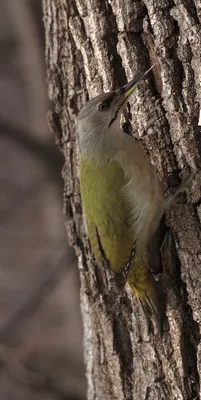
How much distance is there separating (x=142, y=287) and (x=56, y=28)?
1.56 meters

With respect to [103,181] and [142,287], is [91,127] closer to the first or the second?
[103,181]

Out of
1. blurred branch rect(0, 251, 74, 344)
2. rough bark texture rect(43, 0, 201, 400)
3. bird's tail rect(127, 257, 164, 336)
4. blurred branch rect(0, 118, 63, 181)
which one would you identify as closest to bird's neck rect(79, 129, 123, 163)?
rough bark texture rect(43, 0, 201, 400)

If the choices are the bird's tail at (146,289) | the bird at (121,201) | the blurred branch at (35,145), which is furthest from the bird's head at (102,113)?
the blurred branch at (35,145)

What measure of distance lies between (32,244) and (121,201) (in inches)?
230

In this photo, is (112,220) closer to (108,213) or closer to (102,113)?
(108,213)

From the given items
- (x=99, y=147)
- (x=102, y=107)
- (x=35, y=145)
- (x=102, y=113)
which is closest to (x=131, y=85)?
(x=102, y=107)

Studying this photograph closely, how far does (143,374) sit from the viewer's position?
452 centimetres

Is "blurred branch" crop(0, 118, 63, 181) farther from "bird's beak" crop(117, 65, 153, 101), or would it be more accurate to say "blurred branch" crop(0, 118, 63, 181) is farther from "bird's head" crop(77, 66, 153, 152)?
"bird's beak" crop(117, 65, 153, 101)

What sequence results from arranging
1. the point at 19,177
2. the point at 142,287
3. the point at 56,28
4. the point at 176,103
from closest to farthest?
1. the point at 176,103
2. the point at 142,287
3. the point at 56,28
4. the point at 19,177

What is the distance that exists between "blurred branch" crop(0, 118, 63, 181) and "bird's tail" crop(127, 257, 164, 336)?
2.55 meters

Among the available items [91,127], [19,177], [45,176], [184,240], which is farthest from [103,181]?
[19,177]

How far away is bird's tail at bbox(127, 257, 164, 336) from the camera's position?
4367mm

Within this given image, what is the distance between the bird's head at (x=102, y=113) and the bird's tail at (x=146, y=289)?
0.80 m

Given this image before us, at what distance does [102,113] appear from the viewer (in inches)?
190
